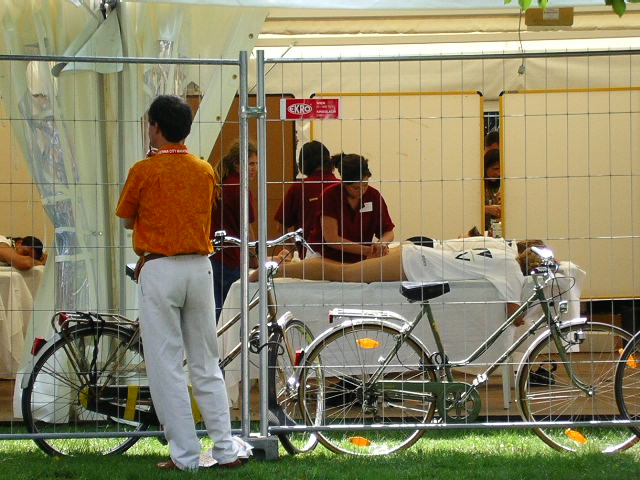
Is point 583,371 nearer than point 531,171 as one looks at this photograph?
Yes

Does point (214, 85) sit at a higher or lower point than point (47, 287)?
higher

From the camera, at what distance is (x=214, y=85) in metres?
6.70

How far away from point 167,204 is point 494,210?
5399 mm

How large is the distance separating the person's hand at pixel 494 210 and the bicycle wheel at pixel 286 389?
13.7 feet

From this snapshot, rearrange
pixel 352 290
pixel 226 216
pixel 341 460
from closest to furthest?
pixel 341 460, pixel 352 290, pixel 226 216

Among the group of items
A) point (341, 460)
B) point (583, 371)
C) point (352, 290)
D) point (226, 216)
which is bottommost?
point (341, 460)

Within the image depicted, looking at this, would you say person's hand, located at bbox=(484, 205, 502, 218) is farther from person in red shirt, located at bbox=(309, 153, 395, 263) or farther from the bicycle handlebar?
the bicycle handlebar

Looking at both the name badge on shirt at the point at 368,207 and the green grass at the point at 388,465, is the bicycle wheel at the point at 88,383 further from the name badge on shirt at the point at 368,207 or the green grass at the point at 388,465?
the name badge on shirt at the point at 368,207

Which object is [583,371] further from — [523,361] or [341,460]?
[341,460]

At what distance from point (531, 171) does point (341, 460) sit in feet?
16.1

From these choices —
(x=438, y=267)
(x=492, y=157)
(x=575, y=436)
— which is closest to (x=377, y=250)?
(x=438, y=267)

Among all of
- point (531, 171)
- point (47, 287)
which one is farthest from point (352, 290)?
point (531, 171)

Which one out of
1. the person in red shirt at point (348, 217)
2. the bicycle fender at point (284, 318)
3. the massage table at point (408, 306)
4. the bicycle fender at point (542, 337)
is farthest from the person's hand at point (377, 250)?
the bicycle fender at point (542, 337)

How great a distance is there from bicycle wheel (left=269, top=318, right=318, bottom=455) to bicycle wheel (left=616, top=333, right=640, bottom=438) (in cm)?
162
